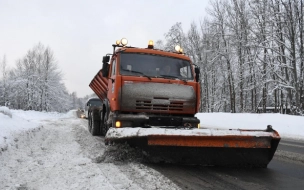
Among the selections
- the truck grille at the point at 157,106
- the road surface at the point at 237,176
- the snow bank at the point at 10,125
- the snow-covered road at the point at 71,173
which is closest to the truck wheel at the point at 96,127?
the snow bank at the point at 10,125

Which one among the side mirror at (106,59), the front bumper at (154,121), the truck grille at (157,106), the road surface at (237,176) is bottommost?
the road surface at (237,176)

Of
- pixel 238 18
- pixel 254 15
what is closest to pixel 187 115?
pixel 254 15

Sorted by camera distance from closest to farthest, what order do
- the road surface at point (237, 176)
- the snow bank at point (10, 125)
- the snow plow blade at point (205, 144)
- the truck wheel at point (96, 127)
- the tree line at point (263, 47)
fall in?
the road surface at point (237, 176) < the snow plow blade at point (205, 144) < the snow bank at point (10, 125) < the truck wheel at point (96, 127) < the tree line at point (263, 47)

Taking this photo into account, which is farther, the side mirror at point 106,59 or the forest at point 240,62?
the forest at point 240,62

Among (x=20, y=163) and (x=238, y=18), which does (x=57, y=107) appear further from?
(x=20, y=163)

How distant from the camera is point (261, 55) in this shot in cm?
2384

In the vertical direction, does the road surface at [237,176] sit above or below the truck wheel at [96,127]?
below

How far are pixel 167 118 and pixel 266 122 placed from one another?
1204cm

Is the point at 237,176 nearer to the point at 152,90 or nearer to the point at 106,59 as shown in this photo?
the point at 152,90

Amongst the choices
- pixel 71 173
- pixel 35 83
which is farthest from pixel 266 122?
pixel 35 83

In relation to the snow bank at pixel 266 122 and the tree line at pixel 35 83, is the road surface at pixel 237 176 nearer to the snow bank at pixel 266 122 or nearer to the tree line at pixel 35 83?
the snow bank at pixel 266 122

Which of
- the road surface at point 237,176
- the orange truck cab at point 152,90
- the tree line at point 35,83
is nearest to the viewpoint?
the road surface at point 237,176

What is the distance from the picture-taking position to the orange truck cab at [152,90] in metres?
6.01

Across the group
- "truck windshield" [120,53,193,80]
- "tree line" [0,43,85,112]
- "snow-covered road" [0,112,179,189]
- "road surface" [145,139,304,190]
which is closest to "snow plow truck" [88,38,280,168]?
"truck windshield" [120,53,193,80]
